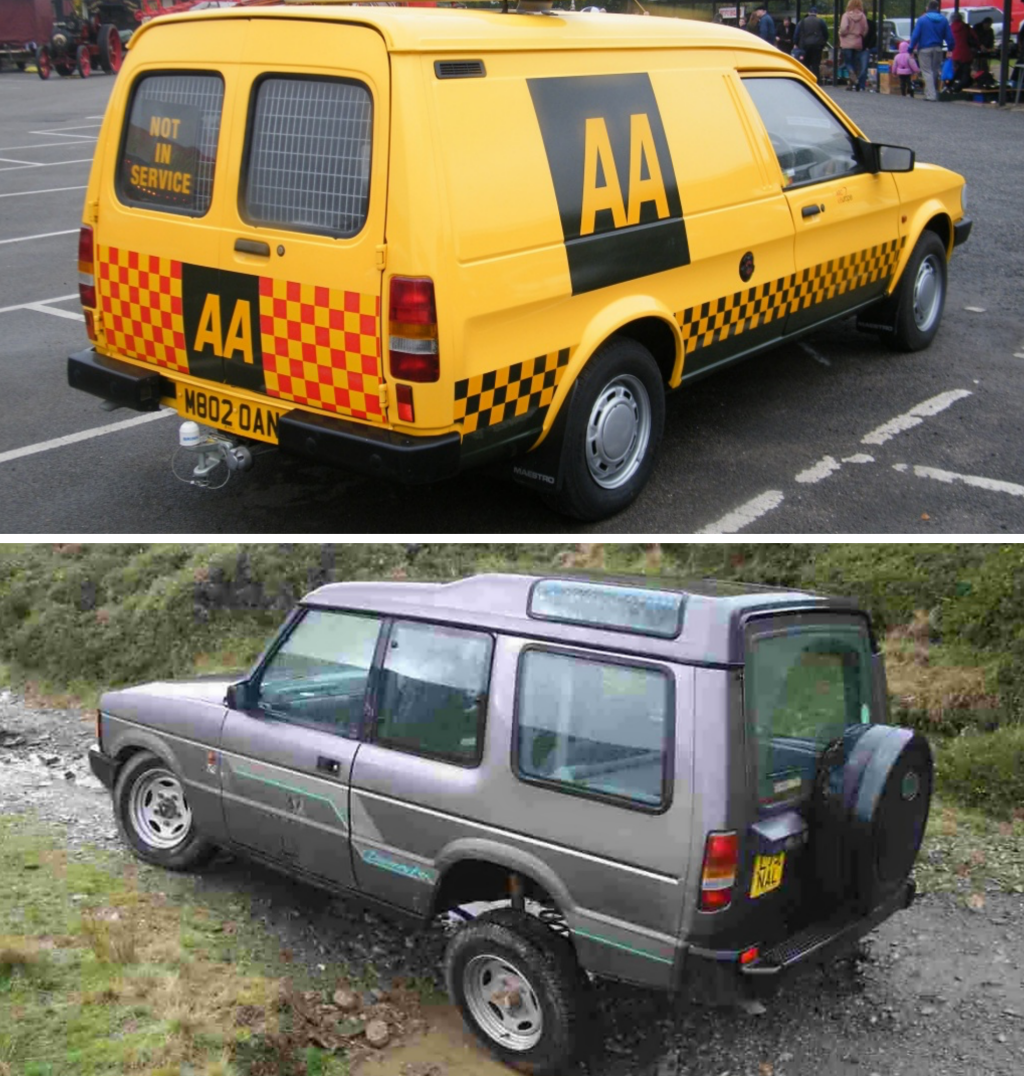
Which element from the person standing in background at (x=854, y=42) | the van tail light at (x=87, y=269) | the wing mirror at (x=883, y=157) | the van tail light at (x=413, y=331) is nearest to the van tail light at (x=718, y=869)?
the van tail light at (x=413, y=331)

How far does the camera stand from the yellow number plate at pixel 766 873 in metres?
3.67

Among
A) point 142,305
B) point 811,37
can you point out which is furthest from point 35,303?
point 811,37

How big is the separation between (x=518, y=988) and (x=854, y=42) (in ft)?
78.7

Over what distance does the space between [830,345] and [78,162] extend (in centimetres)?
1404

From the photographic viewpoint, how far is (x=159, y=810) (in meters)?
5.67

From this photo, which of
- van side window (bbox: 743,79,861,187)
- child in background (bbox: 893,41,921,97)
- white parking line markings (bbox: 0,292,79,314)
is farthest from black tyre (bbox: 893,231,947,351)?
child in background (bbox: 893,41,921,97)

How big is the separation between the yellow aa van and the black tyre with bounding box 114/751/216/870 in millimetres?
1456

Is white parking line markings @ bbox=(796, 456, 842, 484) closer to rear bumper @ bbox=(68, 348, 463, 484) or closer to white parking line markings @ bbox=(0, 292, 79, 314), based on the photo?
rear bumper @ bbox=(68, 348, 463, 484)

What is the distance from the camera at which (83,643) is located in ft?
35.8

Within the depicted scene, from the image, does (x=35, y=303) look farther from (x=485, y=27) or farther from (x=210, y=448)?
(x=485, y=27)

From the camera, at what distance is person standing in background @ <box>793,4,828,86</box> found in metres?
24.4

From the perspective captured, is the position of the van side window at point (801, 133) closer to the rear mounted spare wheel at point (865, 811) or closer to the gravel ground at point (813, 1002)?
the rear mounted spare wheel at point (865, 811)

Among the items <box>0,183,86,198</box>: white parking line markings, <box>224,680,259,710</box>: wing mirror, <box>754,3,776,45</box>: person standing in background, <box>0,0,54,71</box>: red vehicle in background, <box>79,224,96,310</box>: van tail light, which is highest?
<box>0,0,54,71</box>: red vehicle in background

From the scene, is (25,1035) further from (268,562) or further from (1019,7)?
(1019,7)
